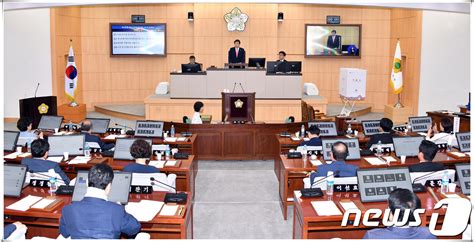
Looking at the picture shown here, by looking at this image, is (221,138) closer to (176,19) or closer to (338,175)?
(338,175)

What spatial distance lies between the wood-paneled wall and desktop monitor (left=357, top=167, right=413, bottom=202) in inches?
474

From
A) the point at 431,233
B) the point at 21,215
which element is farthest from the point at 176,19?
the point at 431,233

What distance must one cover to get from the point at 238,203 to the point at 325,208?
2979mm

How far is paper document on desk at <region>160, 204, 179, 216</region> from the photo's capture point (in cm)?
488

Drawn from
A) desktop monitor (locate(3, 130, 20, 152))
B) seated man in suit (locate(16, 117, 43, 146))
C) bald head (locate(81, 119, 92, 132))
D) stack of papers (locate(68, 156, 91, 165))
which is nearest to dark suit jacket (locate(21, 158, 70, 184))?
A: stack of papers (locate(68, 156, 91, 165))

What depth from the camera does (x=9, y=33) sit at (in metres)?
14.5

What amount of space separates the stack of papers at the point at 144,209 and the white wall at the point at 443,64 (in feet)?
37.3

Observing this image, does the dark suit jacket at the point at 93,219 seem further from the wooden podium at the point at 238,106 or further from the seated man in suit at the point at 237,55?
the seated man in suit at the point at 237,55

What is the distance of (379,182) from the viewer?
514 centimetres

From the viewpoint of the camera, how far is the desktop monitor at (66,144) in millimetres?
7527

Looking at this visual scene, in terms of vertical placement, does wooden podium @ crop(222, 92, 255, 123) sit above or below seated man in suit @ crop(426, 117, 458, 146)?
above

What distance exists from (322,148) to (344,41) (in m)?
10.3

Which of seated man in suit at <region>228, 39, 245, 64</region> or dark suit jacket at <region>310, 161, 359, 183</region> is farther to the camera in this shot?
seated man in suit at <region>228, 39, 245, 64</region>

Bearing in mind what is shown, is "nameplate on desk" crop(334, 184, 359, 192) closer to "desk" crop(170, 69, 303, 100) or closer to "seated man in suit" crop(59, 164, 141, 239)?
"seated man in suit" crop(59, 164, 141, 239)
